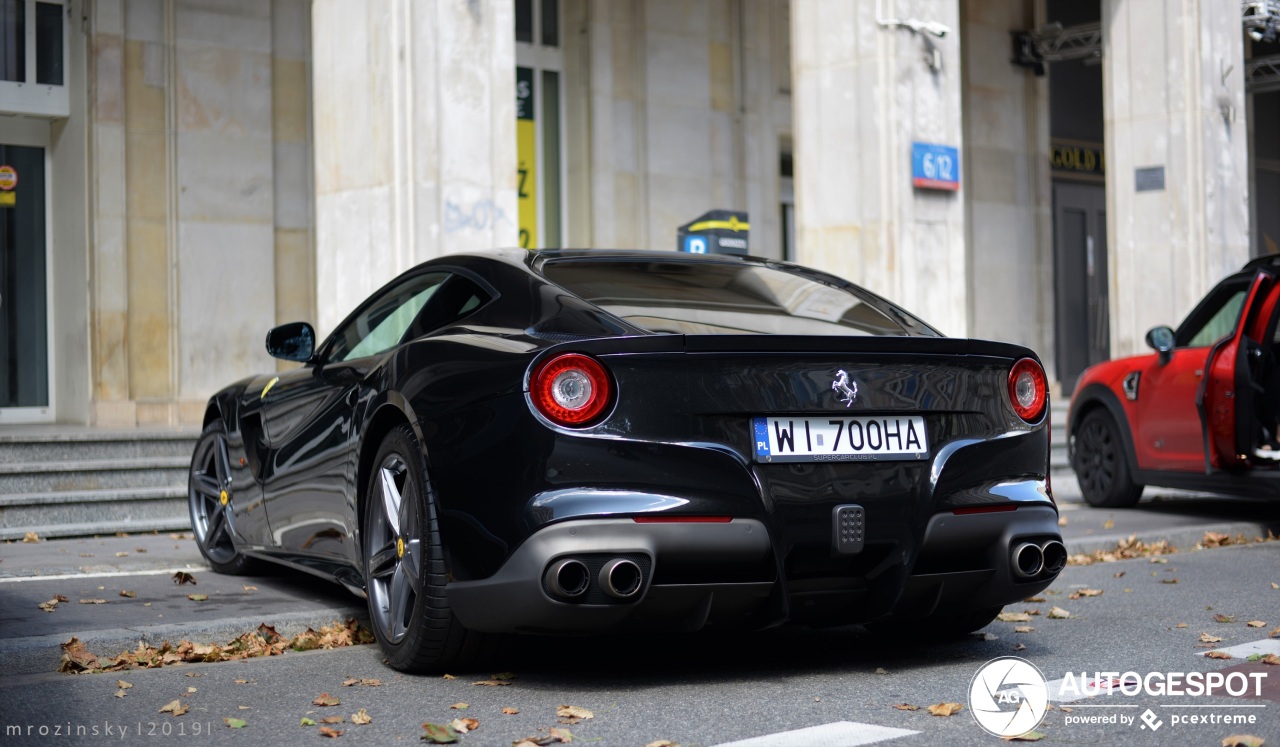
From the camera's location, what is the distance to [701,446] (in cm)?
450

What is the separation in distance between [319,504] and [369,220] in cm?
526

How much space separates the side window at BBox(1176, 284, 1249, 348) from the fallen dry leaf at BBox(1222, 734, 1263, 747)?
6522mm

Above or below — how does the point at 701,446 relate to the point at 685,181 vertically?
below

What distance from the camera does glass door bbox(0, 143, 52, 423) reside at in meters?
13.8

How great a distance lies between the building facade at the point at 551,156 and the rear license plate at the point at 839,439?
20.7 feet

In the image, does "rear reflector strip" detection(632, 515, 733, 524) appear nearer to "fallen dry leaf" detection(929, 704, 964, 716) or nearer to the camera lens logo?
"fallen dry leaf" detection(929, 704, 964, 716)

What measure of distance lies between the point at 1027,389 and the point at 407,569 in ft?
6.87

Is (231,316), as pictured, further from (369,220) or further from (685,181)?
(685,181)

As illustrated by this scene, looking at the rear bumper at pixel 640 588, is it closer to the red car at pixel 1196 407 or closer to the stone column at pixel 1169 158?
the red car at pixel 1196 407

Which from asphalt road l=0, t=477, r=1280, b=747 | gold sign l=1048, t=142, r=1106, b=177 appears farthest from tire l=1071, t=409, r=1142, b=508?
gold sign l=1048, t=142, r=1106, b=177

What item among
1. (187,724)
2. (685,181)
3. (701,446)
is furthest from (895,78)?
(187,724)

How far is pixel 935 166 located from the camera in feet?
45.1

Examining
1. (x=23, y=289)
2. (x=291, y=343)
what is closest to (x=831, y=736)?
(x=291, y=343)

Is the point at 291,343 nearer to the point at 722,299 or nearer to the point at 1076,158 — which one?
the point at 722,299
